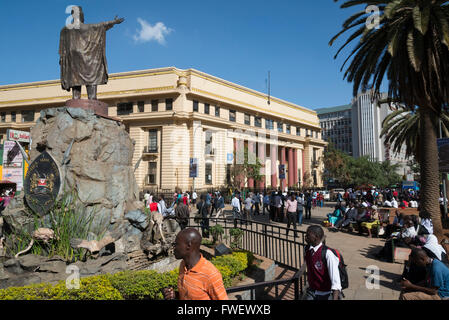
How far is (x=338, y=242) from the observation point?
11.8 meters

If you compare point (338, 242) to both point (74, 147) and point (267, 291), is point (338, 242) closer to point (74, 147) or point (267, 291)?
point (267, 291)

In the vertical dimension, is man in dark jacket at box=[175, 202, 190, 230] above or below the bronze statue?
below

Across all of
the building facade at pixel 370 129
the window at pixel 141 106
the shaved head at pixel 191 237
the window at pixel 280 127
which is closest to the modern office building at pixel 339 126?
the building facade at pixel 370 129

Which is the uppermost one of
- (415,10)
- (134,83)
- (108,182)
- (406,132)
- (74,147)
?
(134,83)

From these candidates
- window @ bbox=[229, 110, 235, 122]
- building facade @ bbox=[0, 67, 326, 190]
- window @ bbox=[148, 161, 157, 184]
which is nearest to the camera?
building facade @ bbox=[0, 67, 326, 190]

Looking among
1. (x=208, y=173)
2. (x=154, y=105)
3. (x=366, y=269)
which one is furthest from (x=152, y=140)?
(x=366, y=269)

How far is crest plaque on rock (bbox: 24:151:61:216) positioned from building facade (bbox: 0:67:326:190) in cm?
1866

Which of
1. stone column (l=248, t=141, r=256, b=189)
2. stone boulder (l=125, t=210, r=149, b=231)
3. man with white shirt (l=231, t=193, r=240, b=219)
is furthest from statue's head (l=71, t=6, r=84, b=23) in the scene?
stone column (l=248, t=141, r=256, b=189)

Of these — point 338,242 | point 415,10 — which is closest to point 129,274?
point 338,242

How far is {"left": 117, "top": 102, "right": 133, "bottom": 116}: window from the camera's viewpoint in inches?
1391

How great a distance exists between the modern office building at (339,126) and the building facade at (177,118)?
216 feet

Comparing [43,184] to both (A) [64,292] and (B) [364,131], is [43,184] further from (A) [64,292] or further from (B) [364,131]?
(B) [364,131]

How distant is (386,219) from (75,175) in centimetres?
1362

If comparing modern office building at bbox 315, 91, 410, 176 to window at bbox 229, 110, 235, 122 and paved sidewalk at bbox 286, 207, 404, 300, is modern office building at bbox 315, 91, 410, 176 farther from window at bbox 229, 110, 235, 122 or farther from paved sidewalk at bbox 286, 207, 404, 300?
paved sidewalk at bbox 286, 207, 404, 300
